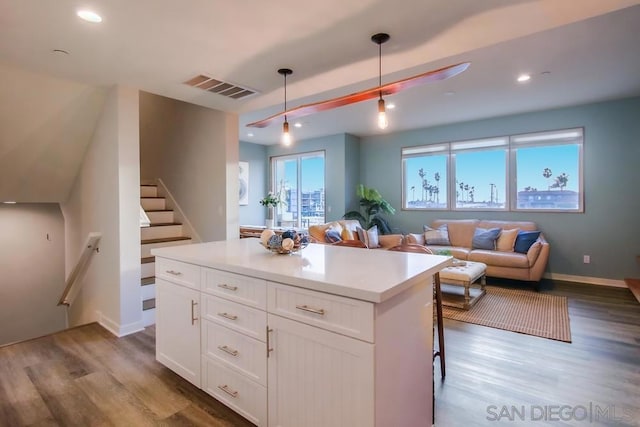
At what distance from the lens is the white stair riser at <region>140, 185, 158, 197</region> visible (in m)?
5.10

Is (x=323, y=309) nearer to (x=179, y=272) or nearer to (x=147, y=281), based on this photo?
(x=179, y=272)

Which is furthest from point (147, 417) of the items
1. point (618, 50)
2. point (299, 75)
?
point (618, 50)

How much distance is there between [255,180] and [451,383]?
6296mm

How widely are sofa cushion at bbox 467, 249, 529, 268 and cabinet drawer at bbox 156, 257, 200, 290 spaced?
4239 millimetres

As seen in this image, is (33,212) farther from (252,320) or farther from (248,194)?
(252,320)

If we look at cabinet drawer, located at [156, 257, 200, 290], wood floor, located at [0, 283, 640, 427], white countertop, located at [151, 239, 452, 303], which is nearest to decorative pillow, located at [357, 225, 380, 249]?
wood floor, located at [0, 283, 640, 427]

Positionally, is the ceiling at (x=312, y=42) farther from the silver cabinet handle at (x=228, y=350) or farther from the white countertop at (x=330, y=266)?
the silver cabinet handle at (x=228, y=350)

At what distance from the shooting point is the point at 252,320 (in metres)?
1.70

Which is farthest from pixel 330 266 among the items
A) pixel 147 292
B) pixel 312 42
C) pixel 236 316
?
pixel 147 292

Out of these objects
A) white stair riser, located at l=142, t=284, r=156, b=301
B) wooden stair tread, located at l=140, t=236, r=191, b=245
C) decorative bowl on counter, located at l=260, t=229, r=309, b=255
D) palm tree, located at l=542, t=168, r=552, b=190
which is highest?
palm tree, located at l=542, t=168, r=552, b=190

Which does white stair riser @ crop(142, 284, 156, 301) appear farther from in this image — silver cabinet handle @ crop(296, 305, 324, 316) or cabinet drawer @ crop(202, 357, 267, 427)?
silver cabinet handle @ crop(296, 305, 324, 316)

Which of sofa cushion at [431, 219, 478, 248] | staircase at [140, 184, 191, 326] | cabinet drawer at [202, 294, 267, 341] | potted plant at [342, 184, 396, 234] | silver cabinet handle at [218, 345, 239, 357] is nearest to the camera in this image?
cabinet drawer at [202, 294, 267, 341]

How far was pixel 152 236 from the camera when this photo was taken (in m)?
4.50

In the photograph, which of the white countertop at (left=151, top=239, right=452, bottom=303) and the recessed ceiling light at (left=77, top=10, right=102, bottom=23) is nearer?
the white countertop at (left=151, top=239, right=452, bottom=303)
